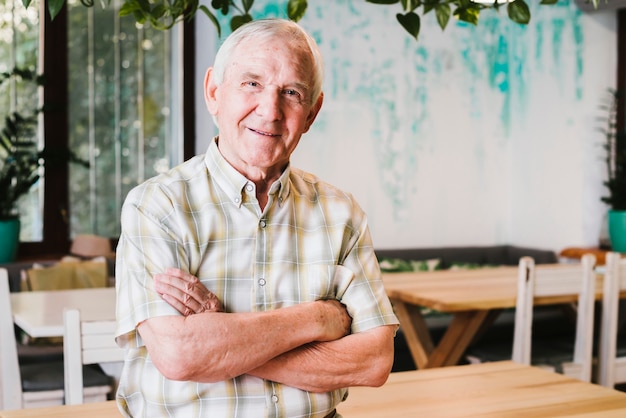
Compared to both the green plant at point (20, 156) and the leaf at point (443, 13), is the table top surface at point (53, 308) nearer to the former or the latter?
the green plant at point (20, 156)

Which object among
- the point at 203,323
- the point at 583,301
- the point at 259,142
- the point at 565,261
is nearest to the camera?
the point at 203,323

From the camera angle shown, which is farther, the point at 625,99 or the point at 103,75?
the point at 625,99

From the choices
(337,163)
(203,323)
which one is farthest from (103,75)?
(203,323)

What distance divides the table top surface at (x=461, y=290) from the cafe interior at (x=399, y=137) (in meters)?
0.04

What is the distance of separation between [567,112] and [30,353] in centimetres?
451

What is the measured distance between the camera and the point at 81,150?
19.6 ft

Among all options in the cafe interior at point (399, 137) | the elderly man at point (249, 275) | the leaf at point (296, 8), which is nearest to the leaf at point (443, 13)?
the leaf at point (296, 8)

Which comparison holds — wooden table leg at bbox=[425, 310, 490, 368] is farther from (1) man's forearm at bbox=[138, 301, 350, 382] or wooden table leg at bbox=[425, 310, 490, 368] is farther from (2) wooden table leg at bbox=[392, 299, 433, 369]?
(1) man's forearm at bbox=[138, 301, 350, 382]

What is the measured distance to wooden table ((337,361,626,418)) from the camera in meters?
1.81

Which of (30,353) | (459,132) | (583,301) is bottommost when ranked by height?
(30,353)

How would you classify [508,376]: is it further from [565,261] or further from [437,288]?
[565,261]

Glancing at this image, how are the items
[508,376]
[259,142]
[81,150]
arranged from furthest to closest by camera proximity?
[81,150] < [508,376] < [259,142]

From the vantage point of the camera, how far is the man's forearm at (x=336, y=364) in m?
1.42

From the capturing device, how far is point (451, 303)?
3754 millimetres
